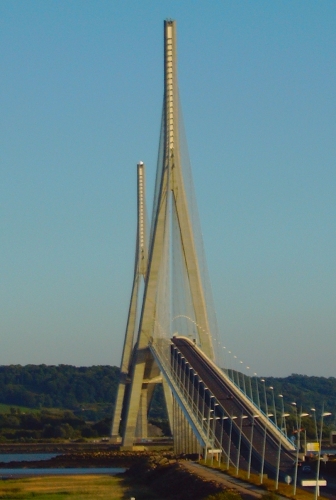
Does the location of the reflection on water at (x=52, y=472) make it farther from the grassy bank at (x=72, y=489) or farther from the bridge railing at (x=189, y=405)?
the bridge railing at (x=189, y=405)

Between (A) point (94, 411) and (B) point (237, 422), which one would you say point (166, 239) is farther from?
(A) point (94, 411)

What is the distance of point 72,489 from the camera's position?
45750mm

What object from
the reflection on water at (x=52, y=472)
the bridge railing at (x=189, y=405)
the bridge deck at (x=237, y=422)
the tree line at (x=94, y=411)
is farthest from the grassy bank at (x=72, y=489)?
the tree line at (x=94, y=411)

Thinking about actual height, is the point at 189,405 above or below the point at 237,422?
above

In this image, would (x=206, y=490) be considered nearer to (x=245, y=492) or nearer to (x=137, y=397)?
(x=245, y=492)

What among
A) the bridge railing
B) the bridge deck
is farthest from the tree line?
the bridge railing

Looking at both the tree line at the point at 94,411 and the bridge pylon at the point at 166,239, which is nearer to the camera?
the bridge pylon at the point at 166,239

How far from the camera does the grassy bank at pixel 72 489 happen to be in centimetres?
4181

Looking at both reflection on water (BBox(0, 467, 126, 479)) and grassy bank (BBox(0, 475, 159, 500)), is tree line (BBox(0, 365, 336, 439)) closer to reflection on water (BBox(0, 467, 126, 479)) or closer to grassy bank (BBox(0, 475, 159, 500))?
reflection on water (BBox(0, 467, 126, 479))

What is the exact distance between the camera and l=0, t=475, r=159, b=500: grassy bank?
4181 centimetres

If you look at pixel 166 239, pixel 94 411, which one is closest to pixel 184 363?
pixel 166 239

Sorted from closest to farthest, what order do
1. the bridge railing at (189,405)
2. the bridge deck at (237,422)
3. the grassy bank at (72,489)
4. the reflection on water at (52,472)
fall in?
the grassy bank at (72,489) → the bridge deck at (237,422) → the bridge railing at (189,405) → the reflection on water at (52,472)

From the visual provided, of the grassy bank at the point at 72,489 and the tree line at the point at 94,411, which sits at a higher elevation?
the tree line at the point at 94,411

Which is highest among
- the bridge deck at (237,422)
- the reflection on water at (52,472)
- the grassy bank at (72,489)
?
the bridge deck at (237,422)
